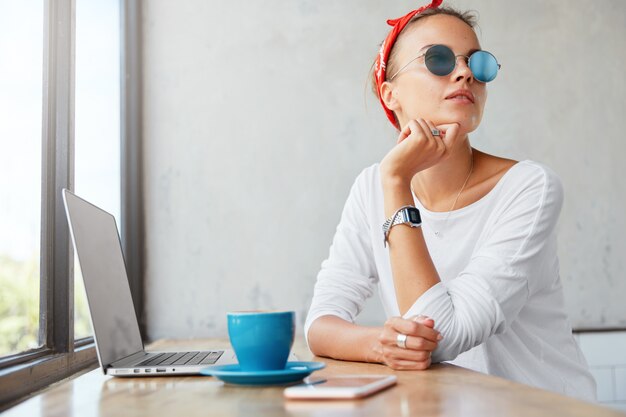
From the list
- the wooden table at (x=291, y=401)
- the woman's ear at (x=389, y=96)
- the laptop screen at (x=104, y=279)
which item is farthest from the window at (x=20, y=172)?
the woman's ear at (x=389, y=96)

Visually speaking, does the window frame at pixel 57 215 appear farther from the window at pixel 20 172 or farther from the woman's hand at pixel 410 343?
the woman's hand at pixel 410 343

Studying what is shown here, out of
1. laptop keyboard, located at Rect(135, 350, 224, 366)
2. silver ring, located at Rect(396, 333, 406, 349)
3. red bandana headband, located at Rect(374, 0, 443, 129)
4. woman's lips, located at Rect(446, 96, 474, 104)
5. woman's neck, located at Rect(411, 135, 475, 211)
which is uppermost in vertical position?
red bandana headband, located at Rect(374, 0, 443, 129)

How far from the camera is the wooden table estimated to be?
68cm

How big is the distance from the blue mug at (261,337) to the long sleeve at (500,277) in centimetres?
36

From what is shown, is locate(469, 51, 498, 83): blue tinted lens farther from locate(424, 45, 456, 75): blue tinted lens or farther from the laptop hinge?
the laptop hinge

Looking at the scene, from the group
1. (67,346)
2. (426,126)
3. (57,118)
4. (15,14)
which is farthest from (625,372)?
(15,14)

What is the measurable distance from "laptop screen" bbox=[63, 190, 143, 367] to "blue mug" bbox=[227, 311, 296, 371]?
11.6 inches

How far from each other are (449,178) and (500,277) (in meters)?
0.43

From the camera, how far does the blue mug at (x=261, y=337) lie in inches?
34.5

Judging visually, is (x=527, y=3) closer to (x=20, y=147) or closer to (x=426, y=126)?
(x=426, y=126)

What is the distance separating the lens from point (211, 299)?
2.49 meters

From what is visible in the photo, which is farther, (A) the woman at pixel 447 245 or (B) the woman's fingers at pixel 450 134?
(B) the woman's fingers at pixel 450 134

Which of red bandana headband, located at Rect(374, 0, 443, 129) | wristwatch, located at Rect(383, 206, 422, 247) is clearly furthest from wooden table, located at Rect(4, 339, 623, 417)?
red bandana headband, located at Rect(374, 0, 443, 129)

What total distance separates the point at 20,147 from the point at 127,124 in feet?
3.48
